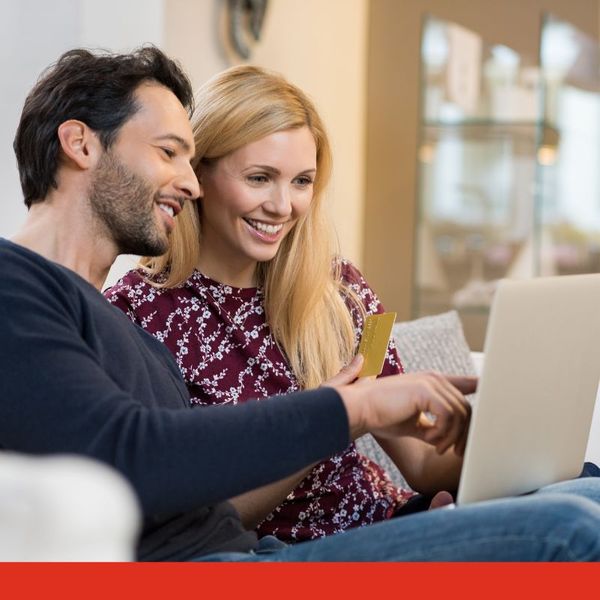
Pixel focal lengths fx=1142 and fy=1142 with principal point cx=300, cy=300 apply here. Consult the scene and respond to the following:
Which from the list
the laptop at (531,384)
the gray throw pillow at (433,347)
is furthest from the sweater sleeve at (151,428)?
the gray throw pillow at (433,347)

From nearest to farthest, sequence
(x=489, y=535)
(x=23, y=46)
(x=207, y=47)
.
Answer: (x=489, y=535) < (x=23, y=46) < (x=207, y=47)

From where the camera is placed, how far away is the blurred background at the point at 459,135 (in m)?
4.38

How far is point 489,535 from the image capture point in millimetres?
1116

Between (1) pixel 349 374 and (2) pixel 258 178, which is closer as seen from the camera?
(1) pixel 349 374

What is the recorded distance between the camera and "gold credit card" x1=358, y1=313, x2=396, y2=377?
1.56 meters

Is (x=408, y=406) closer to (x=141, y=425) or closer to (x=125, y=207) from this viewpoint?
(x=141, y=425)

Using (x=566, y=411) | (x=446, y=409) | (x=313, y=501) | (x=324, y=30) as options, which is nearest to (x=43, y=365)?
(x=446, y=409)

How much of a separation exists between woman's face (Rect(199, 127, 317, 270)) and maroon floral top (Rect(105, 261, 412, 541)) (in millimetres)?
75

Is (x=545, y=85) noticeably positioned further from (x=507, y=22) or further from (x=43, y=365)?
(x=43, y=365)

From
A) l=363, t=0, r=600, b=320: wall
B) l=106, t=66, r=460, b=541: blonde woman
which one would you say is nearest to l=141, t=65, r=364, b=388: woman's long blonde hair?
l=106, t=66, r=460, b=541: blonde woman


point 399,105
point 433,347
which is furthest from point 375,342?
point 399,105

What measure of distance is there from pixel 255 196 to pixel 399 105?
284 centimetres

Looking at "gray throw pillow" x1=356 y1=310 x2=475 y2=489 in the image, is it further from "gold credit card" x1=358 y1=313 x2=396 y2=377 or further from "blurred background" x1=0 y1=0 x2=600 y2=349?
"blurred background" x1=0 y1=0 x2=600 y2=349

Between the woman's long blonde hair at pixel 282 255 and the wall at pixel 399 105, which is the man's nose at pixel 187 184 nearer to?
the woman's long blonde hair at pixel 282 255
